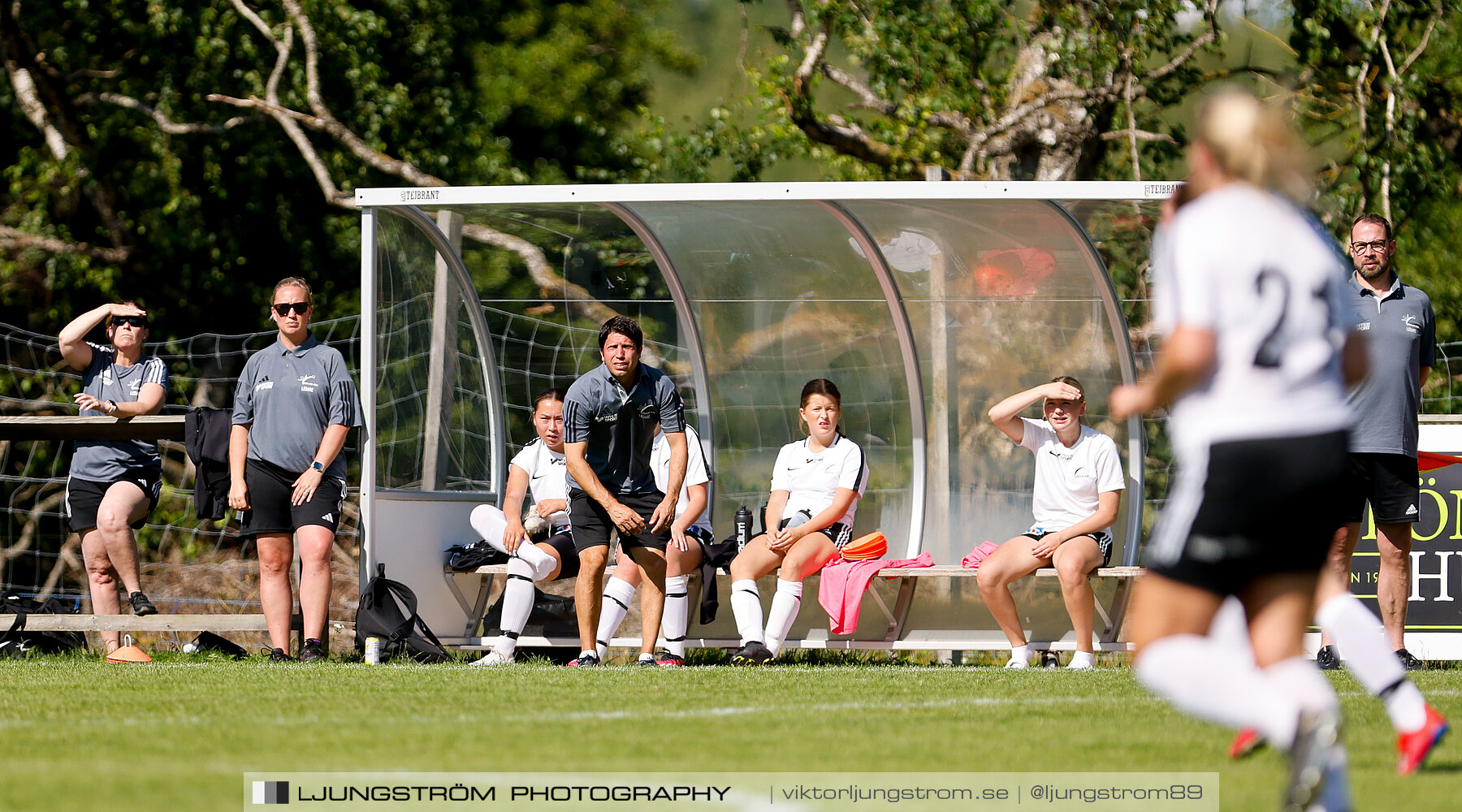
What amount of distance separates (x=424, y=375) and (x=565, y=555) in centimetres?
130

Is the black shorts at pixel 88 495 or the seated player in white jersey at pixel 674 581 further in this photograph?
the black shorts at pixel 88 495

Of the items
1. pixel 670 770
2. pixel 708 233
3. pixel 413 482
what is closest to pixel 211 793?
pixel 670 770

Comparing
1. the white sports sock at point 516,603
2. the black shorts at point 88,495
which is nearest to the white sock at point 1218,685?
the white sports sock at point 516,603

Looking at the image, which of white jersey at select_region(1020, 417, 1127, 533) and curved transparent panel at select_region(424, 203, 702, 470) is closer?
white jersey at select_region(1020, 417, 1127, 533)

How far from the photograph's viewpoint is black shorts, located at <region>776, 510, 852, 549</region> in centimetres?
814

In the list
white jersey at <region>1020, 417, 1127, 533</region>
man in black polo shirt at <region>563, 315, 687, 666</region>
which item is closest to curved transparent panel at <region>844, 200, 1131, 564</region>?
white jersey at <region>1020, 417, 1127, 533</region>

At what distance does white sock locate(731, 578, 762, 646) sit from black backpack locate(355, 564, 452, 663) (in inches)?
58.1

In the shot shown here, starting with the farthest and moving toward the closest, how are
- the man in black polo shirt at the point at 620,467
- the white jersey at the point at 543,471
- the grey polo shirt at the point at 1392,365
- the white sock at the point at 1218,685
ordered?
the white jersey at the point at 543,471 → the man in black polo shirt at the point at 620,467 → the grey polo shirt at the point at 1392,365 → the white sock at the point at 1218,685

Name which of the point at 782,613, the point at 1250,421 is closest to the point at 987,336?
the point at 782,613

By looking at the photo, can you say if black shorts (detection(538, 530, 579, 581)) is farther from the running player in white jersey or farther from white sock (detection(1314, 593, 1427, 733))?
the running player in white jersey

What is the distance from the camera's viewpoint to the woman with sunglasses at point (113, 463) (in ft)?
25.7

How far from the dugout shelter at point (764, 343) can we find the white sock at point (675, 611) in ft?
2.30

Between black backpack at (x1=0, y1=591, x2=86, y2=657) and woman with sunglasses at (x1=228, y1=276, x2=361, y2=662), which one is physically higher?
woman with sunglasses at (x1=228, y1=276, x2=361, y2=662)

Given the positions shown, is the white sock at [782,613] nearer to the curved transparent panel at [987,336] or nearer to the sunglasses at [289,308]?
the curved transparent panel at [987,336]
